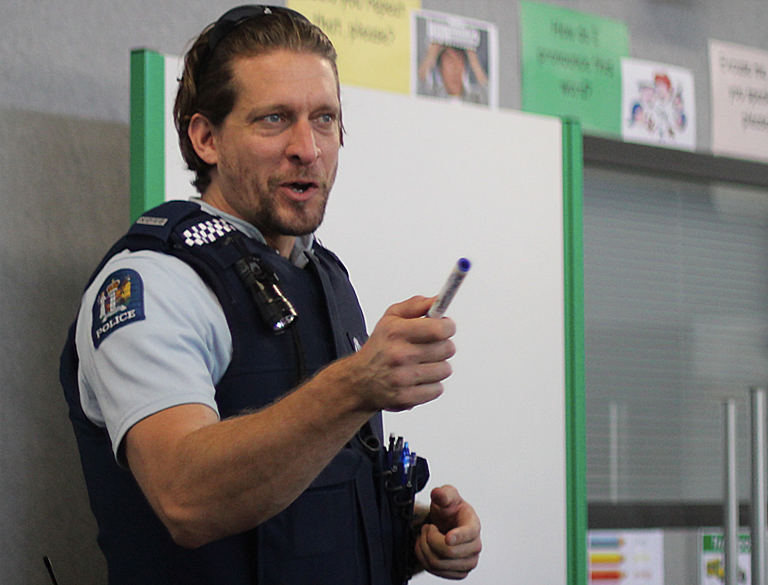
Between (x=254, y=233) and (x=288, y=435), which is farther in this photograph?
(x=254, y=233)

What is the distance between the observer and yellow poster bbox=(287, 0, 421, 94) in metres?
1.55

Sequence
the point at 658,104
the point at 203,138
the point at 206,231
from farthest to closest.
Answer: the point at 658,104
the point at 203,138
the point at 206,231

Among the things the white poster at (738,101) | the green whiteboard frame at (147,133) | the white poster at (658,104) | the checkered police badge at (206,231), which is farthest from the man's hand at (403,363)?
the white poster at (738,101)

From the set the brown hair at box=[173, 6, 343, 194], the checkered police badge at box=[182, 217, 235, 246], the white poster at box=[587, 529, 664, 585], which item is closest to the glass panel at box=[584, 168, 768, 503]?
the white poster at box=[587, 529, 664, 585]

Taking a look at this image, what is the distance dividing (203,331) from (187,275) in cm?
6

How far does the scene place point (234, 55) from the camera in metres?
0.89

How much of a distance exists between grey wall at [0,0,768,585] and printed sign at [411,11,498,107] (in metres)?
0.49

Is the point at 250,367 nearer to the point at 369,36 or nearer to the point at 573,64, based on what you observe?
the point at 369,36

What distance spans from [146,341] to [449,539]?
39 cm

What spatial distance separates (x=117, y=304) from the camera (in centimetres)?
→ 71

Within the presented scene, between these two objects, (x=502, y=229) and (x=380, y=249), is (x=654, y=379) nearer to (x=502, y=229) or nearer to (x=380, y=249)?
(x=502, y=229)

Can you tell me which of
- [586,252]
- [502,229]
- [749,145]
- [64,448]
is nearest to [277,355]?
[64,448]

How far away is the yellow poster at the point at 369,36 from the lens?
1.55 metres

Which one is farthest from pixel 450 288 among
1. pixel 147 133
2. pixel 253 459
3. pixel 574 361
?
pixel 574 361
